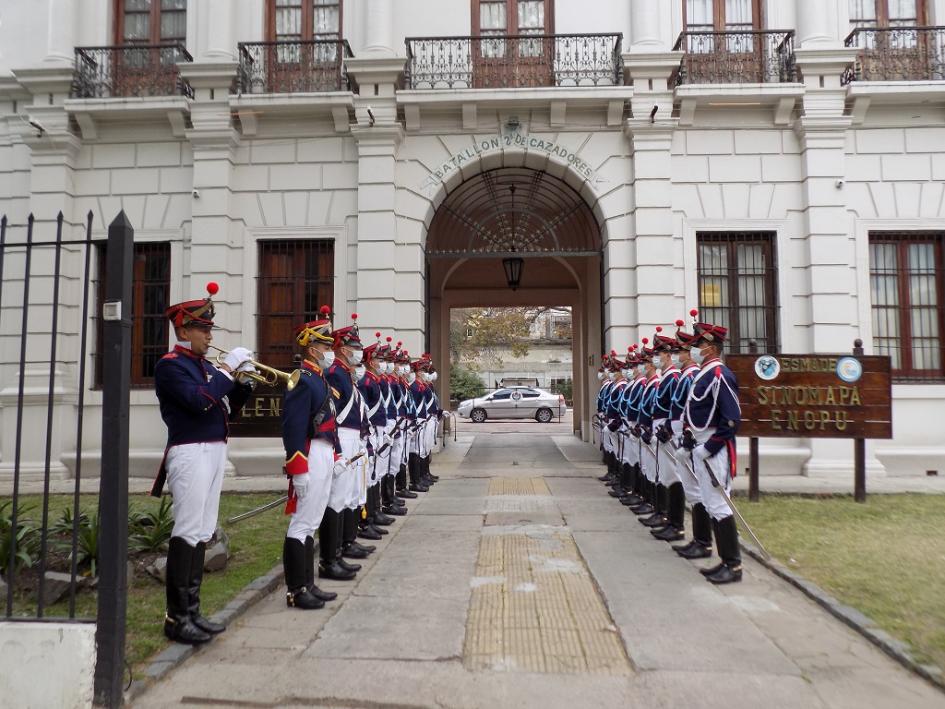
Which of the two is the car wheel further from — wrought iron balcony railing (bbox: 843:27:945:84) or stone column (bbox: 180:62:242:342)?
wrought iron balcony railing (bbox: 843:27:945:84)

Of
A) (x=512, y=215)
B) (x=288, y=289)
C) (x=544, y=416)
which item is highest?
(x=512, y=215)

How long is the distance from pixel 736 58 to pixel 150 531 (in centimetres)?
1208

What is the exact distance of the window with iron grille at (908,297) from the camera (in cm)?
1245

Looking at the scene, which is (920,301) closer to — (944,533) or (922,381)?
(922,381)

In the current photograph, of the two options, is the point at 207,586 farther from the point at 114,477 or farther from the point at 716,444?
the point at 716,444

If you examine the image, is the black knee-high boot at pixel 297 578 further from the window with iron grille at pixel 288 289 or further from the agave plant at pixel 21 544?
the window with iron grille at pixel 288 289

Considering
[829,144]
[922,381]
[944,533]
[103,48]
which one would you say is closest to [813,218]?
[829,144]

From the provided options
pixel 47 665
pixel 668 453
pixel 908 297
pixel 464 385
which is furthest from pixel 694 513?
pixel 464 385

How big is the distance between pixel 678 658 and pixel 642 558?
2.55 metres

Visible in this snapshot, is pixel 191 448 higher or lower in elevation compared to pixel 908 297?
lower

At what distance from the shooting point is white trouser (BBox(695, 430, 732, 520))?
6156 mm

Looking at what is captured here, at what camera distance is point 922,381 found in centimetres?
1221

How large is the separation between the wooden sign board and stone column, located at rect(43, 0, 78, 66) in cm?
1289

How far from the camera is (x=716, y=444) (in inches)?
246
